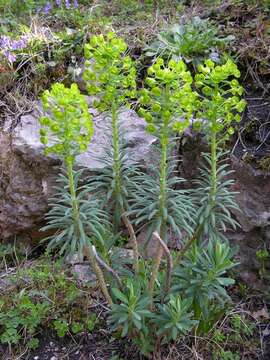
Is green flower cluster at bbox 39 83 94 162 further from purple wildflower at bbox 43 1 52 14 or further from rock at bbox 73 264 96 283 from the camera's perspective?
purple wildflower at bbox 43 1 52 14

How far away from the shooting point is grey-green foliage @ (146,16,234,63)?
3.81 metres

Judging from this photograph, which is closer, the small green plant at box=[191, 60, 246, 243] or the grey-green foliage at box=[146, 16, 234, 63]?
the small green plant at box=[191, 60, 246, 243]

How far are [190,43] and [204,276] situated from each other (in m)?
2.13

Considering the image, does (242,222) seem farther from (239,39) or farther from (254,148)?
(239,39)

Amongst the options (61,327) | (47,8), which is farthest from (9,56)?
(61,327)

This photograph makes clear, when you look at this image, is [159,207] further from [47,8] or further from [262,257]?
[47,8]

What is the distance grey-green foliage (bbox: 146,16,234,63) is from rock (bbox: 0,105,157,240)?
655 millimetres

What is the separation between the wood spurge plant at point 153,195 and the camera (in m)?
2.03

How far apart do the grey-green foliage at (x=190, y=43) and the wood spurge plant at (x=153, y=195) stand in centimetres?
146

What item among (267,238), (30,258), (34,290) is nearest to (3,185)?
(30,258)

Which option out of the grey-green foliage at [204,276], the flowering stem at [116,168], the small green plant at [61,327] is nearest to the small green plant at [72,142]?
the flowering stem at [116,168]

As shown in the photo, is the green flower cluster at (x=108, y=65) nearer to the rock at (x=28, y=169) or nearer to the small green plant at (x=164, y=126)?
the small green plant at (x=164, y=126)

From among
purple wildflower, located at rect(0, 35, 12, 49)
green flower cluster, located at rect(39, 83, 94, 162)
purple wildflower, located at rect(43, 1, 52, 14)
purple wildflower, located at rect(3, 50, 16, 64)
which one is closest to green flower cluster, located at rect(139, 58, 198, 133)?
green flower cluster, located at rect(39, 83, 94, 162)

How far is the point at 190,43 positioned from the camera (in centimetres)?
383
